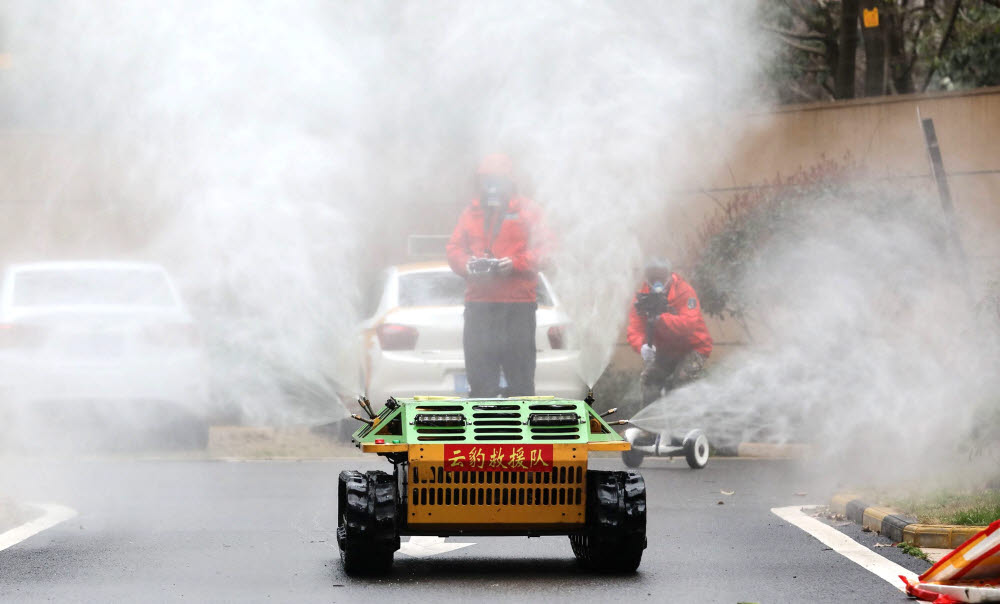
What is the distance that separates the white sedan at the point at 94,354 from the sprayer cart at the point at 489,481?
5.88 meters

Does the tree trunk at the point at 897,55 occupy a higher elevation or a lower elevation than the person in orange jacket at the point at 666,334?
higher

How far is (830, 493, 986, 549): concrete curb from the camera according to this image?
Answer: 8.71m

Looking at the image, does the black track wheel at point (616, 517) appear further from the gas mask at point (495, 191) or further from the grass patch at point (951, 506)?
the gas mask at point (495, 191)

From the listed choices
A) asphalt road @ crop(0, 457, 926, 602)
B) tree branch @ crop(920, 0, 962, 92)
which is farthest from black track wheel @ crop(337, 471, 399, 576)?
tree branch @ crop(920, 0, 962, 92)

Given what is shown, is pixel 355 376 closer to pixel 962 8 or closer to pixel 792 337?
pixel 792 337

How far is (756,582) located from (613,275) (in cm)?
824

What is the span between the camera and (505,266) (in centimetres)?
1241

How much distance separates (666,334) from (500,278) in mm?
1770

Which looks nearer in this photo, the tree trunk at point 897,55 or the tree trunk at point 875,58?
the tree trunk at point 875,58

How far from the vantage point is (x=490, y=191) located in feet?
41.3

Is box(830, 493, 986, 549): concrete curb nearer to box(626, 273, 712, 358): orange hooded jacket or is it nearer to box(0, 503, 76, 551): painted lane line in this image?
box(626, 273, 712, 358): orange hooded jacket

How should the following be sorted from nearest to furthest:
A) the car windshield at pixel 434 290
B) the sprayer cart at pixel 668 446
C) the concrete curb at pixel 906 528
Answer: the concrete curb at pixel 906 528
the sprayer cart at pixel 668 446
the car windshield at pixel 434 290

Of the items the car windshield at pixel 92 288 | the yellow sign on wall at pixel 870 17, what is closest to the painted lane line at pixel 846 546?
the car windshield at pixel 92 288

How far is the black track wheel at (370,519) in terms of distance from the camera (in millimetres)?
7664
